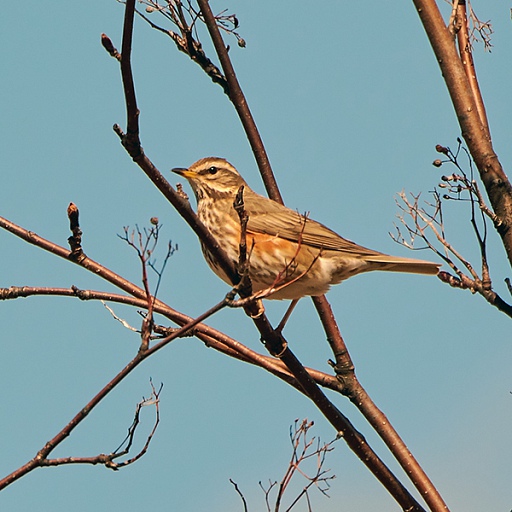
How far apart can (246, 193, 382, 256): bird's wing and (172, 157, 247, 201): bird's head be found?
53 centimetres

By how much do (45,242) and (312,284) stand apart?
7.62 ft

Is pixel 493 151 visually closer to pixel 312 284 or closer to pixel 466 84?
pixel 466 84

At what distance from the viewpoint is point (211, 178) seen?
9.15m

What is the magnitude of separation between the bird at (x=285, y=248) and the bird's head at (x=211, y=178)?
0.04 ft

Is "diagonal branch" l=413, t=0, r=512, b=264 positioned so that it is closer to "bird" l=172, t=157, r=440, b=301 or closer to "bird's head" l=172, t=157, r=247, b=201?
"bird" l=172, t=157, r=440, b=301

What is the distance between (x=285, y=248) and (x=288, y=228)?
270 millimetres

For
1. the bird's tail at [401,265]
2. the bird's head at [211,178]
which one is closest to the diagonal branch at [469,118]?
the bird's tail at [401,265]

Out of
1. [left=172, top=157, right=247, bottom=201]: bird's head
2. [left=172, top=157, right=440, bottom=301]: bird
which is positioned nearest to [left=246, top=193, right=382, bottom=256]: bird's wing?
[left=172, top=157, right=440, bottom=301]: bird

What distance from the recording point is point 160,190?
16.7 feet

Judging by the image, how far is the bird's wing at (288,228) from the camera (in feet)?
26.5

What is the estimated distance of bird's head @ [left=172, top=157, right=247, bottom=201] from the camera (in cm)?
896

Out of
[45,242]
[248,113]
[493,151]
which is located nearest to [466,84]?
[493,151]

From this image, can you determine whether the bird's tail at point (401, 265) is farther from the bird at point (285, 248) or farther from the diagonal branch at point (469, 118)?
the diagonal branch at point (469, 118)

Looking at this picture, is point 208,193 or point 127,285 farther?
point 208,193
